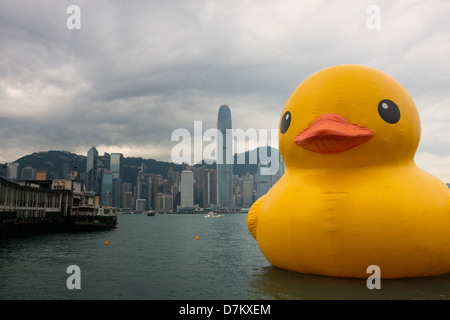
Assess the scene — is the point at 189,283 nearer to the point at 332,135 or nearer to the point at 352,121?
the point at 332,135

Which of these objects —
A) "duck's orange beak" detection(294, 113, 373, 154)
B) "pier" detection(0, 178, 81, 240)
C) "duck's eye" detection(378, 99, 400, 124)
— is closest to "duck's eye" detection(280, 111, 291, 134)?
"duck's orange beak" detection(294, 113, 373, 154)

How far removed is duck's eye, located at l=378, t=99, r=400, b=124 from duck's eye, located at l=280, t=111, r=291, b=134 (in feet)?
8.29

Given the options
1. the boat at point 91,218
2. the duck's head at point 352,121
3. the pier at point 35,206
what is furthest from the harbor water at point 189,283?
the boat at point 91,218

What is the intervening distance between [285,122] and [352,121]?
6.79ft

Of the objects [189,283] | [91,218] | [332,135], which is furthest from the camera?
[91,218]

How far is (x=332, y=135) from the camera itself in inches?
337

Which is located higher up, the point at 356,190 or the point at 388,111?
the point at 388,111

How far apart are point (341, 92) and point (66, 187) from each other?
6310 centimetres

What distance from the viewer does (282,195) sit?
33.1 ft

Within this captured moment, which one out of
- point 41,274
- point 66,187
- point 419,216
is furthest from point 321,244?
point 66,187

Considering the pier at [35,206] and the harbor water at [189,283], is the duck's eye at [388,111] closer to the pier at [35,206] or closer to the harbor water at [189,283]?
the harbor water at [189,283]

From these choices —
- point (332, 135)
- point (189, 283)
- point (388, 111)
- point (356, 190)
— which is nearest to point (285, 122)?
point (332, 135)

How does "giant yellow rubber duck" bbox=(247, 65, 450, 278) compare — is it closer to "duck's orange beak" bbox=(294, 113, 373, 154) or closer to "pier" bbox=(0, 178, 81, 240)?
"duck's orange beak" bbox=(294, 113, 373, 154)
